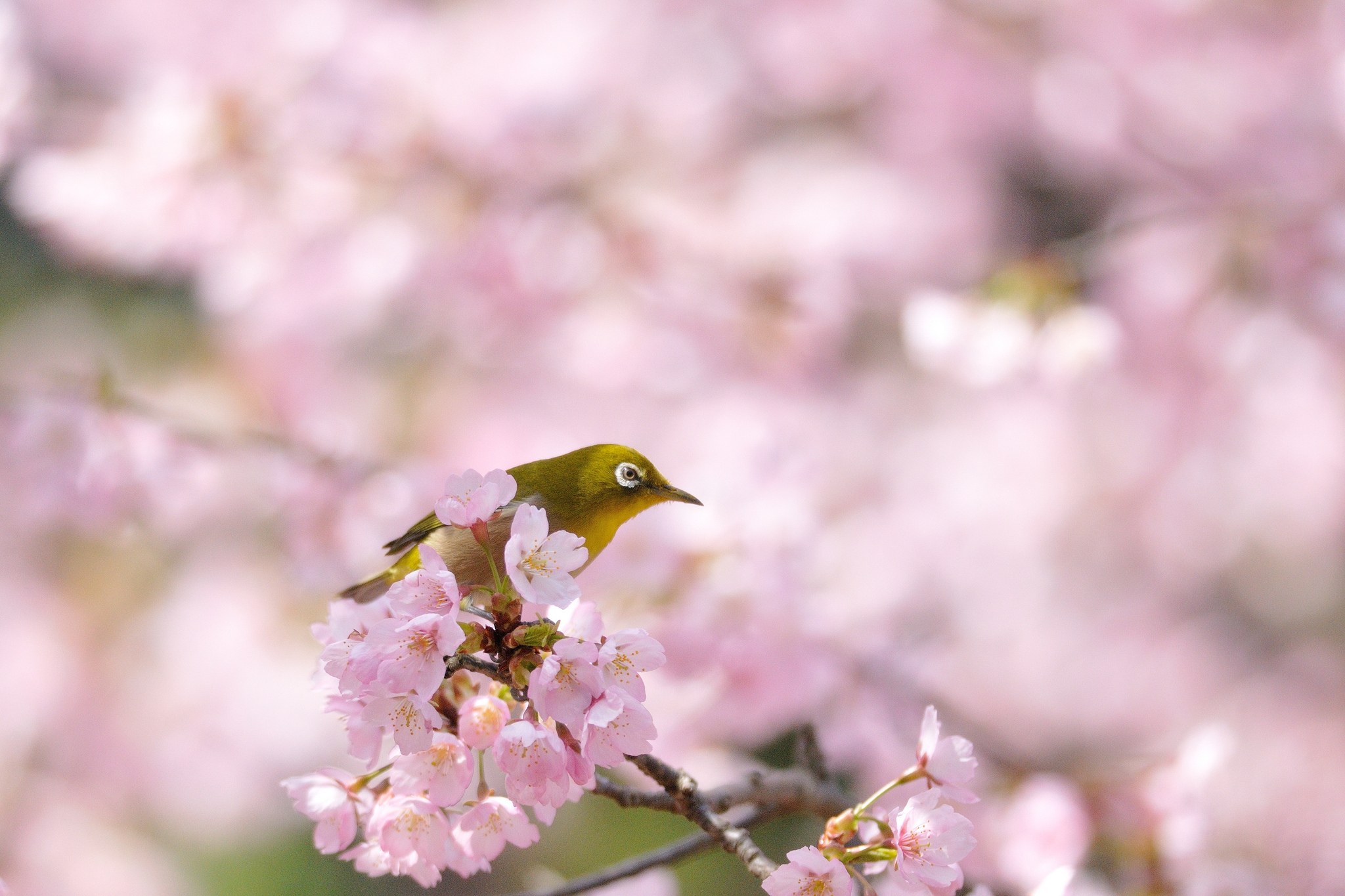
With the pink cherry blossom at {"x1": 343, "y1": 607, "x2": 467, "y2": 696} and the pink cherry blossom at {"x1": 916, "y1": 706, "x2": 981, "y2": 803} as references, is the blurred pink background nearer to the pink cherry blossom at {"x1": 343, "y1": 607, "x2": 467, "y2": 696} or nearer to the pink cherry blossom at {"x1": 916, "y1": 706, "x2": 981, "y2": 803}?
the pink cherry blossom at {"x1": 916, "y1": 706, "x2": 981, "y2": 803}

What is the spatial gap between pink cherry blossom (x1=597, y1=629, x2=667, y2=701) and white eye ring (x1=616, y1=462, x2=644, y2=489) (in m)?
0.30

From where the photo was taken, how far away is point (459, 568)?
107 centimetres

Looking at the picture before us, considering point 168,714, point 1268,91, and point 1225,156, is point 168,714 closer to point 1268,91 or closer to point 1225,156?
point 1225,156

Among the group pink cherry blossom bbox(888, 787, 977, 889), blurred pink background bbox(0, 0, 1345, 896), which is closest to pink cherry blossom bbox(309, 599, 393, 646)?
pink cherry blossom bbox(888, 787, 977, 889)

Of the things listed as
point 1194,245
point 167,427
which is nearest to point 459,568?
point 167,427

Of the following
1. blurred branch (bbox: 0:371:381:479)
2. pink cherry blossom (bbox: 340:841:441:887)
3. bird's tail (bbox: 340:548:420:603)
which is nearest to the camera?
pink cherry blossom (bbox: 340:841:441:887)

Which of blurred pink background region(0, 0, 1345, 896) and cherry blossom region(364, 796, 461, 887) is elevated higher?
blurred pink background region(0, 0, 1345, 896)

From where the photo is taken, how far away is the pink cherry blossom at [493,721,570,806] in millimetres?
807

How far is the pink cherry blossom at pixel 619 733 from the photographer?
0.80 meters

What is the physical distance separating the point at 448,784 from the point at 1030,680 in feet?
16.3

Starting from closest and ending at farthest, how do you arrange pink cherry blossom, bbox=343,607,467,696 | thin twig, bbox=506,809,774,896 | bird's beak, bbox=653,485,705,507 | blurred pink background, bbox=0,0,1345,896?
pink cherry blossom, bbox=343,607,467,696 < thin twig, bbox=506,809,774,896 < bird's beak, bbox=653,485,705,507 < blurred pink background, bbox=0,0,1345,896

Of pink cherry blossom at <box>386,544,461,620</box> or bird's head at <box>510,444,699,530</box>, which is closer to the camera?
pink cherry blossom at <box>386,544,461,620</box>

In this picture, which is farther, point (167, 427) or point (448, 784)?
point (167, 427)

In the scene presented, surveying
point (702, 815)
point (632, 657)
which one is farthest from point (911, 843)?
point (632, 657)
